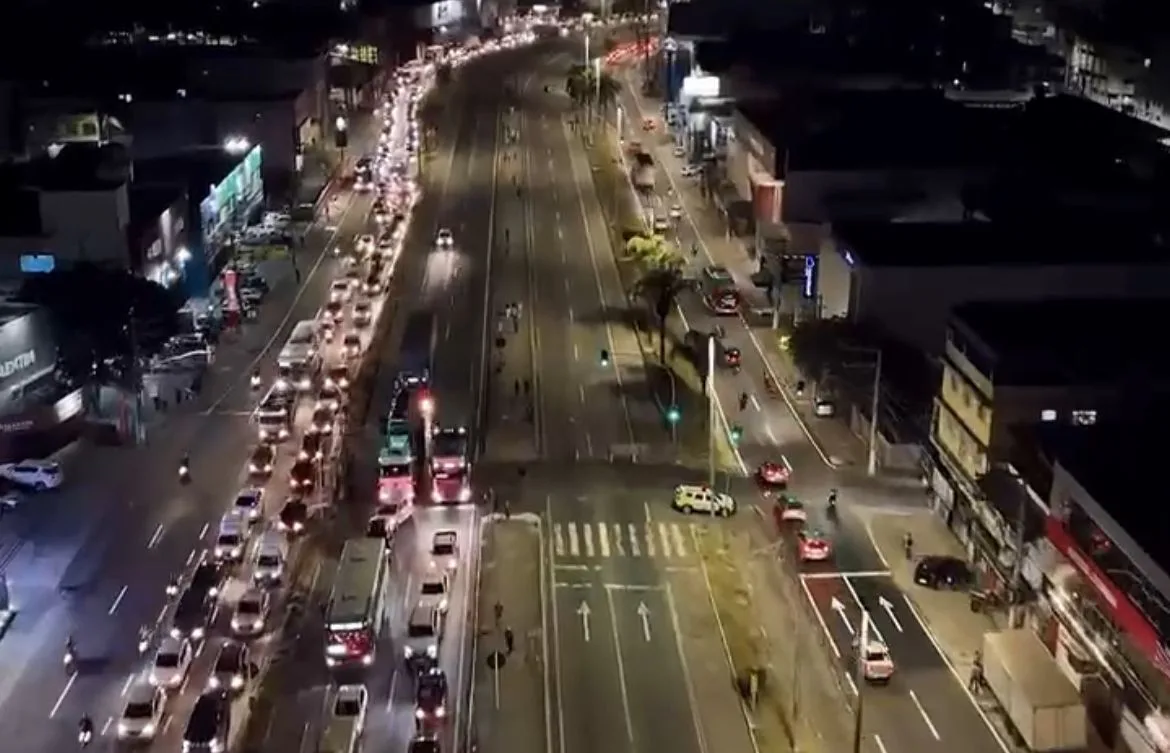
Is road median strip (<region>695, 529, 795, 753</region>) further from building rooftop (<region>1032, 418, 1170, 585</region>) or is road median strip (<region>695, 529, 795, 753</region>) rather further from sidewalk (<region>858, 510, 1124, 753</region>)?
building rooftop (<region>1032, 418, 1170, 585</region>)

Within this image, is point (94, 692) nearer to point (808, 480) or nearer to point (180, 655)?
point (180, 655)

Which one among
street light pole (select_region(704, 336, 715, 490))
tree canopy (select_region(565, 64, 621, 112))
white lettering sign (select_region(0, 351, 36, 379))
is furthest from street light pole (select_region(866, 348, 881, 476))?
tree canopy (select_region(565, 64, 621, 112))

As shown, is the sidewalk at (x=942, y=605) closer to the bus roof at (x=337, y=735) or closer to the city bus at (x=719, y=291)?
the bus roof at (x=337, y=735)

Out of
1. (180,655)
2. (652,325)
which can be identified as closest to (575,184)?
(652,325)

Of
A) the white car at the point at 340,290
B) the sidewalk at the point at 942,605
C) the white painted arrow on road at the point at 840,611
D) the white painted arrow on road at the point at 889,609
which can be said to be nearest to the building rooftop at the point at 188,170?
the white car at the point at 340,290

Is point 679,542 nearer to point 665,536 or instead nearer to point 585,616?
point 665,536

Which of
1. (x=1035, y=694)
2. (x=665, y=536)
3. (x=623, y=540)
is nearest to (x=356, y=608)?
(x=623, y=540)
